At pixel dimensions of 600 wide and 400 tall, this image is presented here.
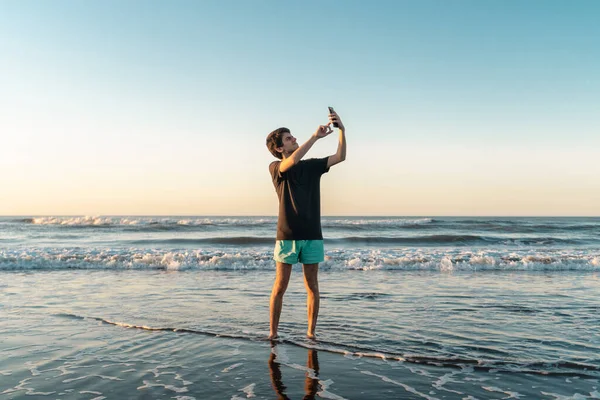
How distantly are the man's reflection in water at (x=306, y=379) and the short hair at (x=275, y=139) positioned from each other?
6.38ft

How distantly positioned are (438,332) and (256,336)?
193 centimetres

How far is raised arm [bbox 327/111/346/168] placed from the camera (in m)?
4.29

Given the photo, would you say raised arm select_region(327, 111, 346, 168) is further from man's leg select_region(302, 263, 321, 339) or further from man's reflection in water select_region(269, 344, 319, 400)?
man's reflection in water select_region(269, 344, 319, 400)

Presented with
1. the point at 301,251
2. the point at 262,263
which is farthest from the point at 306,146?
the point at 262,263

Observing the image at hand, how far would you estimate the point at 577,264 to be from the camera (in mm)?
12148

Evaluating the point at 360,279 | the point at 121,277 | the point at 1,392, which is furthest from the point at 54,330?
the point at 360,279

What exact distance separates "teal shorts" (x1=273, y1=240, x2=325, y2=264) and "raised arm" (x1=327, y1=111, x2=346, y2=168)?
0.78 metres

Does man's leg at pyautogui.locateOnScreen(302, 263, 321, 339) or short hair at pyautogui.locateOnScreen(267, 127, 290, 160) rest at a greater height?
short hair at pyautogui.locateOnScreen(267, 127, 290, 160)

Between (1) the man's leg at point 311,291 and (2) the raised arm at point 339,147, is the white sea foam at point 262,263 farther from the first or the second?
(2) the raised arm at point 339,147

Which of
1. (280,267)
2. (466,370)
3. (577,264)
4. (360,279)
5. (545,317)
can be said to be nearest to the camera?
(466,370)

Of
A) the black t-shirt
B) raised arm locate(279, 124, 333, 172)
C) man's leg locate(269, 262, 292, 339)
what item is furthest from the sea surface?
raised arm locate(279, 124, 333, 172)

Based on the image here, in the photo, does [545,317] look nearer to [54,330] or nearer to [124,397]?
[124,397]

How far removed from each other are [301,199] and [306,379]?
5.65 ft

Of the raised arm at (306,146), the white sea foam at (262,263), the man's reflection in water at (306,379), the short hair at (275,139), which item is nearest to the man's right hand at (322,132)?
the raised arm at (306,146)
